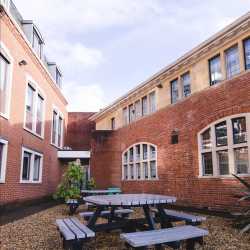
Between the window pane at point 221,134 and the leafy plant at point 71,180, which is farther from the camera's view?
the leafy plant at point 71,180

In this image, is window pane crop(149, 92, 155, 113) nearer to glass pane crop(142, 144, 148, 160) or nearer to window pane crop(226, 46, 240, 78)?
glass pane crop(142, 144, 148, 160)

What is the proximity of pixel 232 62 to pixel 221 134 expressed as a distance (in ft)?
7.78

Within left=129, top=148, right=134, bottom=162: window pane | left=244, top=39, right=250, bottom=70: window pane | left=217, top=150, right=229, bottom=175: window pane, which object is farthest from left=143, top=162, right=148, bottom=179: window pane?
left=244, top=39, right=250, bottom=70: window pane

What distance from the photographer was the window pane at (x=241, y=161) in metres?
7.46

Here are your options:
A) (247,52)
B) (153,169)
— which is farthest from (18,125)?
(247,52)

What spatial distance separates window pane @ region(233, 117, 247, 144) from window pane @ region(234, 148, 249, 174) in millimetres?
293

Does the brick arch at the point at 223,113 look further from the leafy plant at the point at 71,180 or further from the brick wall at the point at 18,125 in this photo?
the brick wall at the point at 18,125

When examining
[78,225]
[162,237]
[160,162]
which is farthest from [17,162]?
[162,237]

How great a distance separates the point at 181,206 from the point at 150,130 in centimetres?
384

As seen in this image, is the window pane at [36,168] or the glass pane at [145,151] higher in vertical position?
the glass pane at [145,151]

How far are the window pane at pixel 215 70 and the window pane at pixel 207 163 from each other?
100 inches

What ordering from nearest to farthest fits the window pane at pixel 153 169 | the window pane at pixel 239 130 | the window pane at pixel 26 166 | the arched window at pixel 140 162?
the window pane at pixel 239 130
the window pane at pixel 26 166
the window pane at pixel 153 169
the arched window at pixel 140 162

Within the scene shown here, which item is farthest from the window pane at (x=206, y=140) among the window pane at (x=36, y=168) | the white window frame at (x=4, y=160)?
the window pane at (x=36, y=168)

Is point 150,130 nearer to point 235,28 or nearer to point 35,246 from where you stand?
point 235,28
